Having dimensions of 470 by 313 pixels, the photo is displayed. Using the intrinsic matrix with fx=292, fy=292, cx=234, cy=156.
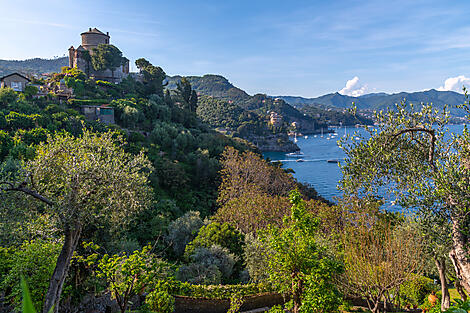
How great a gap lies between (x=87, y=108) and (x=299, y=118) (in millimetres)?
145534

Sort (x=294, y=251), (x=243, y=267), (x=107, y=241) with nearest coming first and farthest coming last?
(x=294, y=251)
(x=107, y=241)
(x=243, y=267)

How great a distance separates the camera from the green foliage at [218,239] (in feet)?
59.7

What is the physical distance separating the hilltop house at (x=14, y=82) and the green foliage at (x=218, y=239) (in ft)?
119

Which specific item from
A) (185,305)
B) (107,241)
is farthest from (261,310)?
(107,241)

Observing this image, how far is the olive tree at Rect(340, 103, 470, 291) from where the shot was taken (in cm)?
783

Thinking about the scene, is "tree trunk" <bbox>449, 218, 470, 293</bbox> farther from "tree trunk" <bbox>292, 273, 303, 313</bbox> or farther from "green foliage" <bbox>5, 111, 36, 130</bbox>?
"green foliage" <bbox>5, 111, 36, 130</bbox>

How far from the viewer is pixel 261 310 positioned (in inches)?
584

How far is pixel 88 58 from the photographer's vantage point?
56500 mm

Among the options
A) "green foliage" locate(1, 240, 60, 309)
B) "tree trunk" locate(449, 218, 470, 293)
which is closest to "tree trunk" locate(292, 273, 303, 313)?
"tree trunk" locate(449, 218, 470, 293)

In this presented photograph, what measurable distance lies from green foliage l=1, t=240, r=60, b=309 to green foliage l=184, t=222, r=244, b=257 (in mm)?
8422

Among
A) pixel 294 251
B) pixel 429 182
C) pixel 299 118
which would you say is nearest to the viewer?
pixel 429 182

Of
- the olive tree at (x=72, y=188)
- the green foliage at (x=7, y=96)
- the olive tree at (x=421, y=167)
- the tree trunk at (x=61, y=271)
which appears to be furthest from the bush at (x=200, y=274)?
the green foliage at (x=7, y=96)

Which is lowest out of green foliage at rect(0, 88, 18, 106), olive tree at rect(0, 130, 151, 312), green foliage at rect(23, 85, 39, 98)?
olive tree at rect(0, 130, 151, 312)

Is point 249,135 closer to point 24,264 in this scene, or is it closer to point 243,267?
point 243,267
